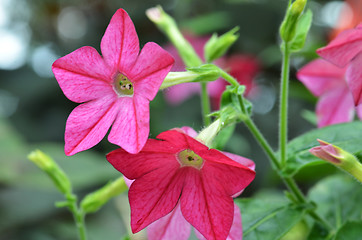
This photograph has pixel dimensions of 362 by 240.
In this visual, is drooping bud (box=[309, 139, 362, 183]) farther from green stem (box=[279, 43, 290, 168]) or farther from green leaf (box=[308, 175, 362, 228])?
green leaf (box=[308, 175, 362, 228])

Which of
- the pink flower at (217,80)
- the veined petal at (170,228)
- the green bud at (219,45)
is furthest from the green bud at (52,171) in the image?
the pink flower at (217,80)

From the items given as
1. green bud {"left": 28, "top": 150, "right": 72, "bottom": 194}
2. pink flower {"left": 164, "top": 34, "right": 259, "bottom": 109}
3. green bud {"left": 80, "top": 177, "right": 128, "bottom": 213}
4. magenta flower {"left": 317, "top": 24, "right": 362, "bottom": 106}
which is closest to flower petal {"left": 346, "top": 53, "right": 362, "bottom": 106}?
magenta flower {"left": 317, "top": 24, "right": 362, "bottom": 106}

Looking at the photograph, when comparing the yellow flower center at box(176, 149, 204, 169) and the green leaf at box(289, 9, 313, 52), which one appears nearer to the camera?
the yellow flower center at box(176, 149, 204, 169)

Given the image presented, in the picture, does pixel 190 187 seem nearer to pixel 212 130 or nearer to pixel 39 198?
pixel 212 130

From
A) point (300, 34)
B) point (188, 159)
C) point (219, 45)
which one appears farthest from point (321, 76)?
point (188, 159)

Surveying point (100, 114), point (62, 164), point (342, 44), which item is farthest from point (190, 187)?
point (62, 164)

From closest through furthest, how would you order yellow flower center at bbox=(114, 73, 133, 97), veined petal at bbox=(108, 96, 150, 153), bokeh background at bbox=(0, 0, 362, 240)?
veined petal at bbox=(108, 96, 150, 153)
yellow flower center at bbox=(114, 73, 133, 97)
bokeh background at bbox=(0, 0, 362, 240)
